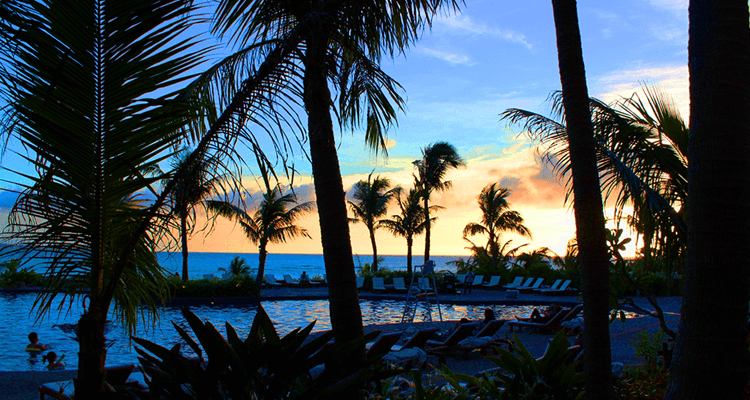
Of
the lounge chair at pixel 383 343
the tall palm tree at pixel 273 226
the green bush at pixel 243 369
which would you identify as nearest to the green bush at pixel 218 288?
the tall palm tree at pixel 273 226

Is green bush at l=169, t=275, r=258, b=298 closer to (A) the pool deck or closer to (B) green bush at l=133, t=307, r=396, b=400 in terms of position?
(A) the pool deck

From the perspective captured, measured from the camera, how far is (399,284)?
85.4ft

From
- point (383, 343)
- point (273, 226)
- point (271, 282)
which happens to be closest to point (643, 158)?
point (383, 343)

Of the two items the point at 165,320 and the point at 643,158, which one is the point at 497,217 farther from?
the point at 643,158

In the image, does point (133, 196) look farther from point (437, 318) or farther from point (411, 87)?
point (437, 318)

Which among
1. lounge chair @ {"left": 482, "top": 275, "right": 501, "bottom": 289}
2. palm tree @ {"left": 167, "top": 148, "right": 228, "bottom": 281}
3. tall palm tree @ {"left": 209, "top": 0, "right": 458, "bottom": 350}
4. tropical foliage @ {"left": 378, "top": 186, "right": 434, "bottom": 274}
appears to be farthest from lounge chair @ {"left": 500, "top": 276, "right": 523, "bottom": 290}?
palm tree @ {"left": 167, "top": 148, "right": 228, "bottom": 281}

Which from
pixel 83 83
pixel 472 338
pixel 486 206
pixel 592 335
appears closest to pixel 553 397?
pixel 592 335

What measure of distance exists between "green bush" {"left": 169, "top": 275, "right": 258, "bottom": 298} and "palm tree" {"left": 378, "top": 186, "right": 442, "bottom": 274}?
11337 millimetres

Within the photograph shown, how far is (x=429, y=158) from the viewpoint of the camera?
29.9 metres

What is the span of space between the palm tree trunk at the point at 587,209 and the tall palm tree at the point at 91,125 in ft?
8.60

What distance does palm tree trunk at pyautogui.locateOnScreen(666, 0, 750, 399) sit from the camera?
2406 millimetres

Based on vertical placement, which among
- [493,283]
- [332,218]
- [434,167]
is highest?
[434,167]

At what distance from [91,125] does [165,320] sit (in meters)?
15.0

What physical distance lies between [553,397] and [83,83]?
161 inches
